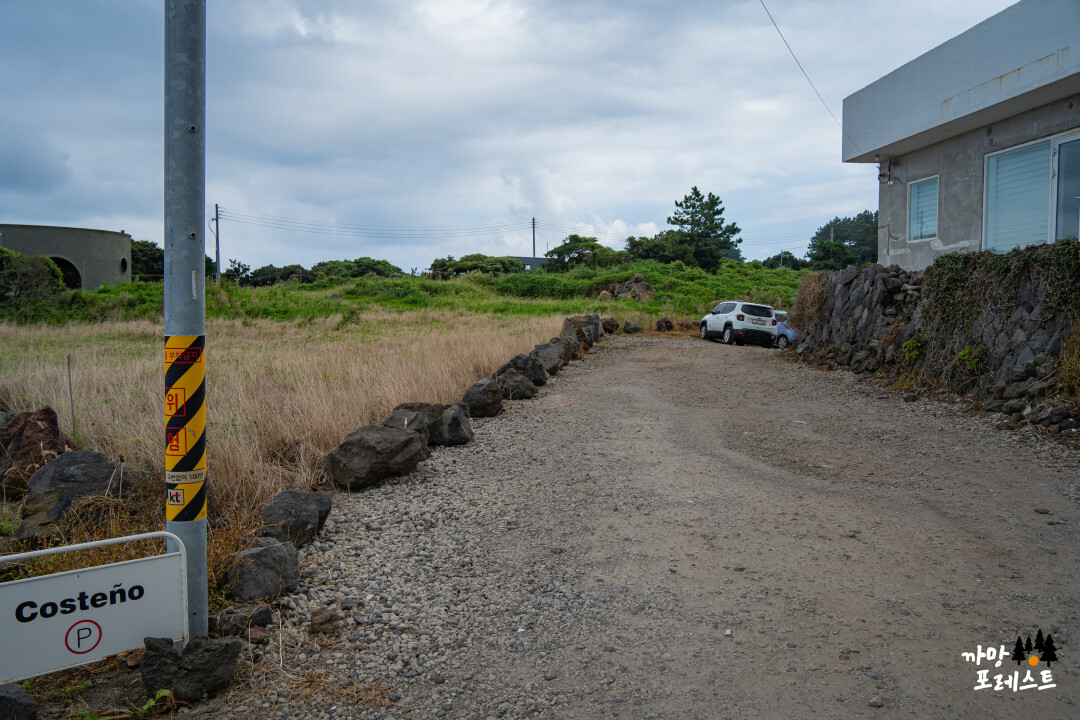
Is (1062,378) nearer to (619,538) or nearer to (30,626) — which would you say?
(619,538)

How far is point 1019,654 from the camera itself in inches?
144

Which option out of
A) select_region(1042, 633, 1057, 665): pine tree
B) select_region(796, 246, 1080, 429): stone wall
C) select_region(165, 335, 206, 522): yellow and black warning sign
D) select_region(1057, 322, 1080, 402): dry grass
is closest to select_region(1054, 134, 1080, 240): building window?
select_region(796, 246, 1080, 429): stone wall

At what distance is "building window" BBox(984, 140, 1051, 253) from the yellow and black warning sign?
1350cm

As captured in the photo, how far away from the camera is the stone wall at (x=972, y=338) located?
9.47 metres

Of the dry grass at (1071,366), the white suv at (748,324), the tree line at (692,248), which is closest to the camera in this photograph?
the dry grass at (1071,366)

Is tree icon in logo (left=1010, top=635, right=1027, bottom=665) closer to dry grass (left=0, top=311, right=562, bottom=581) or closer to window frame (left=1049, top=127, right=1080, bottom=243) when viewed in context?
dry grass (left=0, top=311, right=562, bottom=581)

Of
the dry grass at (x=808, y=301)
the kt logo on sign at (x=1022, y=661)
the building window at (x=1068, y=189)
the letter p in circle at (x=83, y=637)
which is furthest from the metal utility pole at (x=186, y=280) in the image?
the dry grass at (x=808, y=301)

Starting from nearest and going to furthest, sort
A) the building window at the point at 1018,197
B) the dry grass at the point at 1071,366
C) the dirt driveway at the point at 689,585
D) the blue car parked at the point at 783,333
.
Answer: the dirt driveway at the point at 689,585 → the dry grass at the point at 1071,366 → the building window at the point at 1018,197 → the blue car parked at the point at 783,333

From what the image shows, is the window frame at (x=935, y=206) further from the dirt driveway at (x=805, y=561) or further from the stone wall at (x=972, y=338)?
the dirt driveway at (x=805, y=561)

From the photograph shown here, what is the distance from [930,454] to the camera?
8.07 m

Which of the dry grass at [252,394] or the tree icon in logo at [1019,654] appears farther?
the dry grass at [252,394]

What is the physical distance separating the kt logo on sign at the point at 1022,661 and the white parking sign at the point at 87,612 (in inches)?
152

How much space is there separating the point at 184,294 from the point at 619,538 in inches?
141

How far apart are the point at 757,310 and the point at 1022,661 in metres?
22.3
